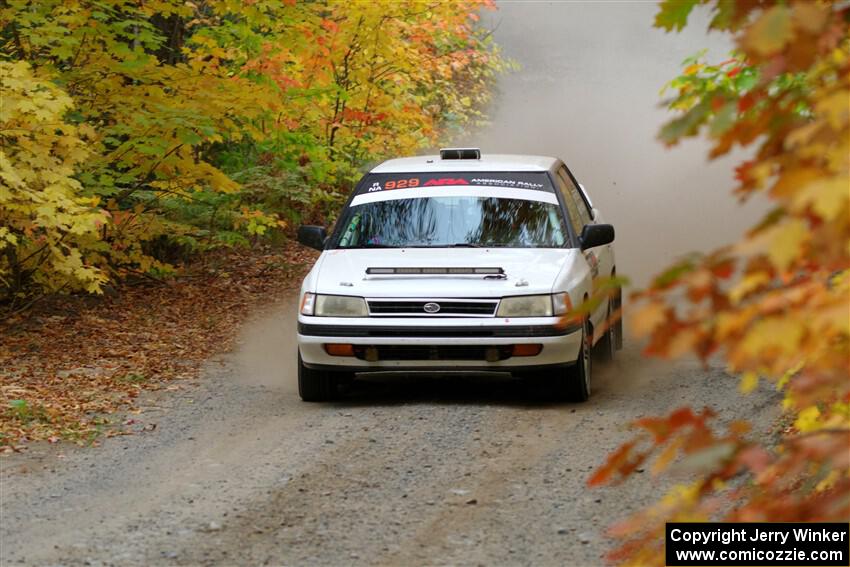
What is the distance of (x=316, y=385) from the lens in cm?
901

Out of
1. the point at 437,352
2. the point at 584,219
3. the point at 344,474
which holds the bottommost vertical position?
the point at 344,474

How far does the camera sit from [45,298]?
45.3 ft

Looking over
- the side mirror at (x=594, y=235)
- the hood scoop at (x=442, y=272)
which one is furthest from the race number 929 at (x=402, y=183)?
the side mirror at (x=594, y=235)

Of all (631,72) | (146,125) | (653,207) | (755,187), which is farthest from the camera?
(631,72)

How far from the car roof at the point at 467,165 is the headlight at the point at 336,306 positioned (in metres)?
1.83

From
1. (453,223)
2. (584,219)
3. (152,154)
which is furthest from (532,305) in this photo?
(152,154)

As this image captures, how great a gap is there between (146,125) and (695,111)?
10.2 meters

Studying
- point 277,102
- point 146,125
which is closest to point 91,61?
point 146,125

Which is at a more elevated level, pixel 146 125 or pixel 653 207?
pixel 146 125

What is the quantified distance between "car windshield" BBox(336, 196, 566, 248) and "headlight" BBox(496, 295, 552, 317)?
932 millimetres

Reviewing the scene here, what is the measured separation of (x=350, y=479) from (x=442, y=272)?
88.5 inches

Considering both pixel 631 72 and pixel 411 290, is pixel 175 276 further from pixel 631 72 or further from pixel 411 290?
pixel 631 72

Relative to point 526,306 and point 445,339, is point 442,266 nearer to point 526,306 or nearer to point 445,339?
point 445,339

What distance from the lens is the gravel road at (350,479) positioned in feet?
18.3
